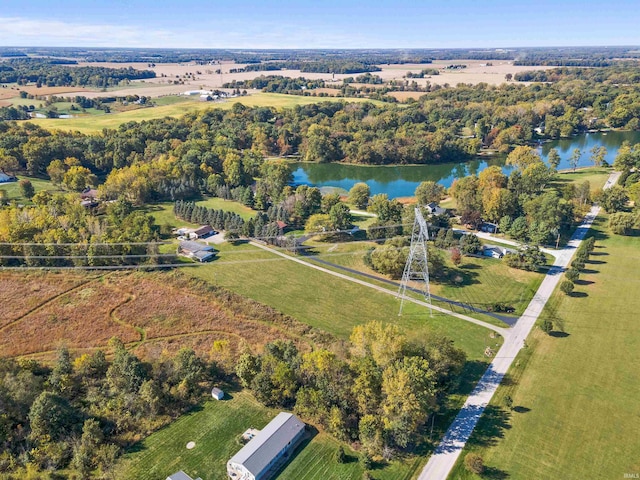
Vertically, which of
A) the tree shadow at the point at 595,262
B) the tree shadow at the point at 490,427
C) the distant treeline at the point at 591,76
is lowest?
the tree shadow at the point at 490,427

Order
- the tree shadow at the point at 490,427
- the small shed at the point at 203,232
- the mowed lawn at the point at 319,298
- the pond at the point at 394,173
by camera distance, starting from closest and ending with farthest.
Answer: the tree shadow at the point at 490,427, the mowed lawn at the point at 319,298, the small shed at the point at 203,232, the pond at the point at 394,173

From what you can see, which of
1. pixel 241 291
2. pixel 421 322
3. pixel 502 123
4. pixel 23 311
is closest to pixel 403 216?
pixel 421 322

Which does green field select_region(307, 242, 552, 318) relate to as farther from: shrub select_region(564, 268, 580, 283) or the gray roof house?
the gray roof house

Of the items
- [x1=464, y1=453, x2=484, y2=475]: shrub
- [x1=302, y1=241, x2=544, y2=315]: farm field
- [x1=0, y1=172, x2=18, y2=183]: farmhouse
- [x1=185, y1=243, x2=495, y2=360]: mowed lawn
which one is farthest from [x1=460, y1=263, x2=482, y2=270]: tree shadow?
[x1=0, y1=172, x2=18, y2=183]: farmhouse

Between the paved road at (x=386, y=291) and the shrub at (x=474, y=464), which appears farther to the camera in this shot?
the paved road at (x=386, y=291)

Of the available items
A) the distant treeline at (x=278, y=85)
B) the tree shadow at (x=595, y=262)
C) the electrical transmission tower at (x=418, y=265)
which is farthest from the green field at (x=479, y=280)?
the distant treeline at (x=278, y=85)

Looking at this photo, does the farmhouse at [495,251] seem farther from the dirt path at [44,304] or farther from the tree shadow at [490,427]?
the dirt path at [44,304]

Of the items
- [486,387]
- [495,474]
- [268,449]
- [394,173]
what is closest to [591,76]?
[394,173]
